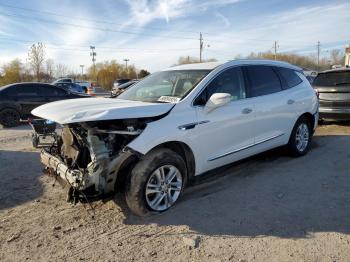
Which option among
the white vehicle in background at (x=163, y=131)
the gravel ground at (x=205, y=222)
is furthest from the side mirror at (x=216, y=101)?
the gravel ground at (x=205, y=222)

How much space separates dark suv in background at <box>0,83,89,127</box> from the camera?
11.9m

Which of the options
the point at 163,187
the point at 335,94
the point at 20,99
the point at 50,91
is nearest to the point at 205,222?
the point at 163,187

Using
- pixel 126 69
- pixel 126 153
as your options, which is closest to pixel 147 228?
pixel 126 153

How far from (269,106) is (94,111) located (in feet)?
9.77

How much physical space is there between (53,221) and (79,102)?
147cm

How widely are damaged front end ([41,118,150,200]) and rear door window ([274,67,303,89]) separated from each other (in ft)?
10.3

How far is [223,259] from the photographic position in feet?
10.7

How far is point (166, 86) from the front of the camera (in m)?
4.97

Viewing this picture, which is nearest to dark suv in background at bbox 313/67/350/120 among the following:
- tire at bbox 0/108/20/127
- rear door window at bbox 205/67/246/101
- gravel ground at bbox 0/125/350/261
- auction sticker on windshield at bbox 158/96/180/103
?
gravel ground at bbox 0/125/350/261

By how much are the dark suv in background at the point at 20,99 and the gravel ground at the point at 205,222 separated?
6.84m

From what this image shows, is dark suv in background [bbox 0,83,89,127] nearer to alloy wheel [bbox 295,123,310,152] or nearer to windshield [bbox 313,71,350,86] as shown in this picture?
windshield [bbox 313,71,350,86]

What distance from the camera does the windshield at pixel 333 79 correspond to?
940 centimetres

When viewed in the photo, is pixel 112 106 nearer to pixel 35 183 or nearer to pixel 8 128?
pixel 35 183

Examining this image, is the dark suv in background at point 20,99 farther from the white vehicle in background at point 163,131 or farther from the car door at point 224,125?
the car door at point 224,125
